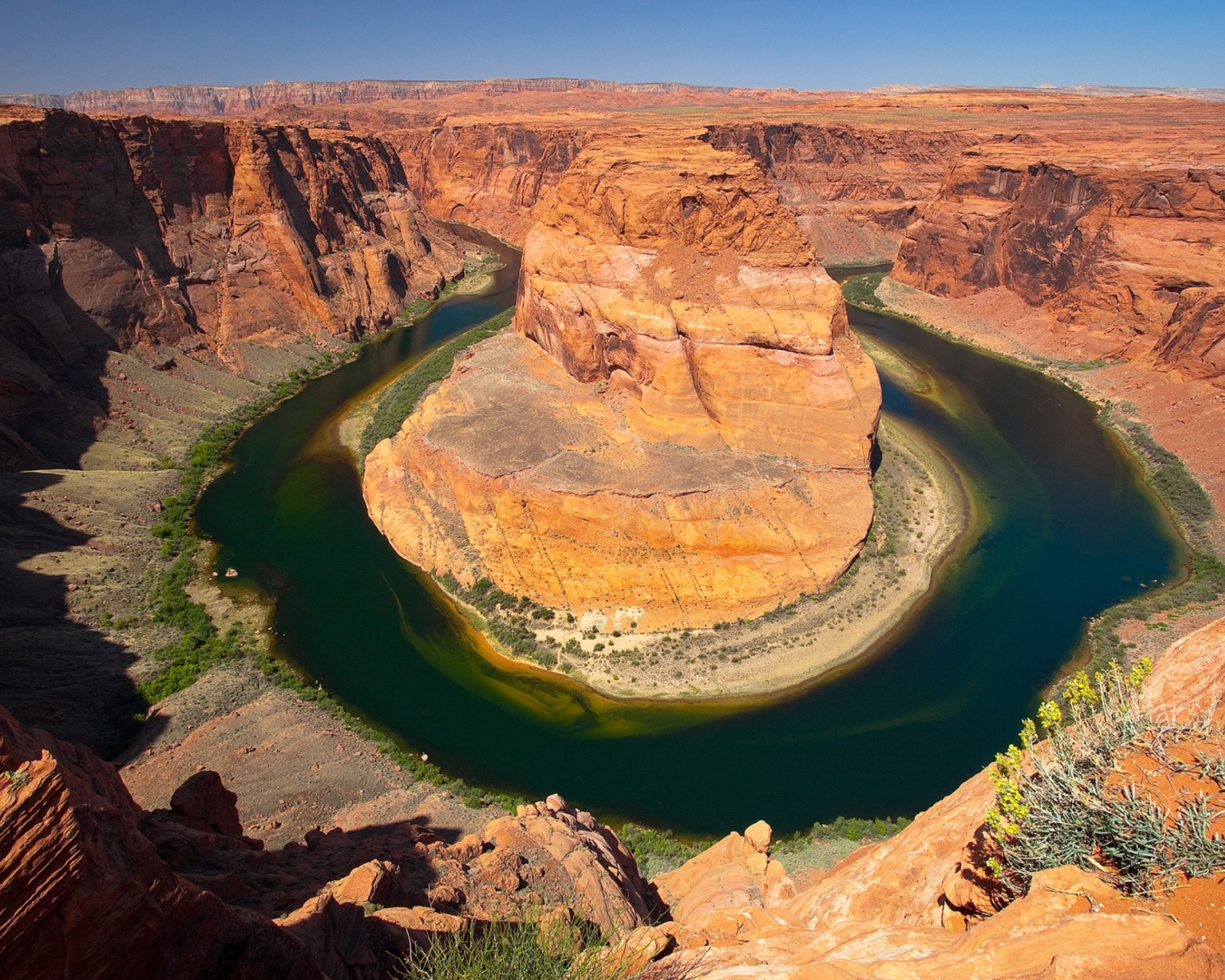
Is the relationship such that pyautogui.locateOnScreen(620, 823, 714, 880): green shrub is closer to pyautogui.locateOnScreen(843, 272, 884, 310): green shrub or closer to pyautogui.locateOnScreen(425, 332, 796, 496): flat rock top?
pyautogui.locateOnScreen(425, 332, 796, 496): flat rock top

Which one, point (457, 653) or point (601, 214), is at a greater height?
point (601, 214)

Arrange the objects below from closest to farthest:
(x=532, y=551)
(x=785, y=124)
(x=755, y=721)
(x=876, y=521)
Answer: (x=755, y=721), (x=532, y=551), (x=876, y=521), (x=785, y=124)

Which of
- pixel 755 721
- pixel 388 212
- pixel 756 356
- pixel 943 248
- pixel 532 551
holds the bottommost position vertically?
pixel 755 721

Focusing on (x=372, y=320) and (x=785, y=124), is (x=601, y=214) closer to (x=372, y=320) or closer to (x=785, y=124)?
(x=372, y=320)

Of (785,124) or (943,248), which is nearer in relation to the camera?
(943,248)

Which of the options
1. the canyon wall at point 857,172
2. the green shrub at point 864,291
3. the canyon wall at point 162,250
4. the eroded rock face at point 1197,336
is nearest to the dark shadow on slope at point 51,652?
the canyon wall at point 162,250

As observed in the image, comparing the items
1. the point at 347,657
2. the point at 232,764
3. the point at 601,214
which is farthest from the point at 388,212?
the point at 232,764
